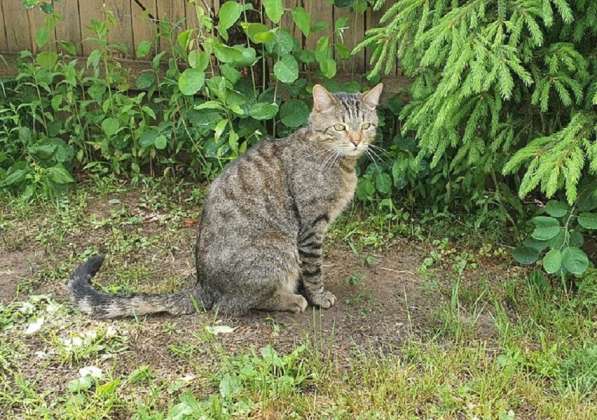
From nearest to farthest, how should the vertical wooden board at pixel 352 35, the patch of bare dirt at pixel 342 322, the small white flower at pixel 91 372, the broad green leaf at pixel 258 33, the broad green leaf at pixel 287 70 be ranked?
the small white flower at pixel 91 372, the patch of bare dirt at pixel 342 322, the broad green leaf at pixel 258 33, the broad green leaf at pixel 287 70, the vertical wooden board at pixel 352 35

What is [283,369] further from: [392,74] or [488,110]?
[392,74]

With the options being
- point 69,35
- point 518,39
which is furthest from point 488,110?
point 69,35

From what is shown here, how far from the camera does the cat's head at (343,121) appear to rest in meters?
4.06

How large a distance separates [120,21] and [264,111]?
5.29ft

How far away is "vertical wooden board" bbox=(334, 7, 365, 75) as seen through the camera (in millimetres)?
5332

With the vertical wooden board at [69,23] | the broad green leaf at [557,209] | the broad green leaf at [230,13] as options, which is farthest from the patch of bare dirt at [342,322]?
the vertical wooden board at [69,23]

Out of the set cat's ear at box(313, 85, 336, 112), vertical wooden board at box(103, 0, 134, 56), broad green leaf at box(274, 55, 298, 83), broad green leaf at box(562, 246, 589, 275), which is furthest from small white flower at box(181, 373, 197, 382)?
vertical wooden board at box(103, 0, 134, 56)

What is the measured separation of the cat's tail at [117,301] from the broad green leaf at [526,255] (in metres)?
1.86

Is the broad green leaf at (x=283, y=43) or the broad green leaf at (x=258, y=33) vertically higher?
the broad green leaf at (x=258, y=33)

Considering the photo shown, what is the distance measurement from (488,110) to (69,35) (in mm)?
3514

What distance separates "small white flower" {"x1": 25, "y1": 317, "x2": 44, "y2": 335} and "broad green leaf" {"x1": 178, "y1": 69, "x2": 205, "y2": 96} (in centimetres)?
170

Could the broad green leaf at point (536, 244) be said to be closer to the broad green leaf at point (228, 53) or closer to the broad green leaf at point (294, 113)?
the broad green leaf at point (294, 113)

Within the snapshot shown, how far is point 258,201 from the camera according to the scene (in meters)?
4.02

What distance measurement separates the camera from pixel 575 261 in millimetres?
3844
